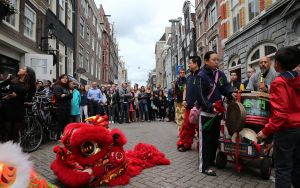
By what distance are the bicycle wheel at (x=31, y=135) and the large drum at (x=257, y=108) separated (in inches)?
185

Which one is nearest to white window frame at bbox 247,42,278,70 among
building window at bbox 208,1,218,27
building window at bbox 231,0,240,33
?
building window at bbox 231,0,240,33

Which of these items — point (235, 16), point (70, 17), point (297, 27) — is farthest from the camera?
point (70, 17)

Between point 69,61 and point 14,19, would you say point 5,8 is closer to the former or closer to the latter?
point 14,19

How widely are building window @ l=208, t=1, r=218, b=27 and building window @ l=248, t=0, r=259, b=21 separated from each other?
717 centimetres

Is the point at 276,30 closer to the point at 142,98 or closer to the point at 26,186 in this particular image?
the point at 142,98

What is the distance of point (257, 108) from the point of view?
15.2 feet

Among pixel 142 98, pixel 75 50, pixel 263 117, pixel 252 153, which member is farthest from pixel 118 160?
pixel 75 50

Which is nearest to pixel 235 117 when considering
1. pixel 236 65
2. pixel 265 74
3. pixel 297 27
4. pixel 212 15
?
pixel 265 74

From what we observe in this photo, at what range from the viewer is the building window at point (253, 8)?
16.4 meters

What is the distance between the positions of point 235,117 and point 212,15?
2268 cm

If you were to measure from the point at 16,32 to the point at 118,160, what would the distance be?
11.4m

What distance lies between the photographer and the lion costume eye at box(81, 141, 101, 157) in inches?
157

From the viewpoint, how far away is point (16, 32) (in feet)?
43.9

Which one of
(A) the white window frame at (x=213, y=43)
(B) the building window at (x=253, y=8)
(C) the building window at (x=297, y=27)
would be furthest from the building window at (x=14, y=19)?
(A) the white window frame at (x=213, y=43)
